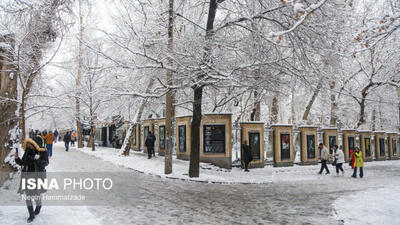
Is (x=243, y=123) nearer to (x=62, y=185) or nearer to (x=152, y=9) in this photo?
(x=152, y=9)

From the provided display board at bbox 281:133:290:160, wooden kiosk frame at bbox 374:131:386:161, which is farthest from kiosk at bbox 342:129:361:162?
display board at bbox 281:133:290:160

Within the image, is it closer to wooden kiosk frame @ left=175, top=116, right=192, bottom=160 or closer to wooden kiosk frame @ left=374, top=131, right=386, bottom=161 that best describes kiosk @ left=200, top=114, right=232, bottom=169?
wooden kiosk frame @ left=175, top=116, right=192, bottom=160

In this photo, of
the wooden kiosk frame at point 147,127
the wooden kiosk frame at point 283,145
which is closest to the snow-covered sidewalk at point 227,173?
the wooden kiosk frame at point 283,145

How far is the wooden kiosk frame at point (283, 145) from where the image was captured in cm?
2014

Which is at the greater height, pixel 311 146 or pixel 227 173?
pixel 311 146

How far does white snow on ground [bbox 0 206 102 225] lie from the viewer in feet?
21.7

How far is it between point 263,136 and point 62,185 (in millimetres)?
11847

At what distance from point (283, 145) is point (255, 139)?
267 cm

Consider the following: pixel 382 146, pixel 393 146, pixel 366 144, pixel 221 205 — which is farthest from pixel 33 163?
pixel 393 146

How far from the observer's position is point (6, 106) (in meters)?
9.14

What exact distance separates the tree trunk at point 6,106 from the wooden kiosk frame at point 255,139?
12.0 m

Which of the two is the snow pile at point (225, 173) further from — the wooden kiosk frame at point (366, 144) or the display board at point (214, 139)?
the wooden kiosk frame at point (366, 144)

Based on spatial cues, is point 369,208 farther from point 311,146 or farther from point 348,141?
point 348,141

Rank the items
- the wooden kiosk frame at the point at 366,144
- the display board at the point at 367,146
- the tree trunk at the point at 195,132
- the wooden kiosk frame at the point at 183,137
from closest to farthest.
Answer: the tree trunk at the point at 195,132, the wooden kiosk frame at the point at 183,137, the wooden kiosk frame at the point at 366,144, the display board at the point at 367,146
